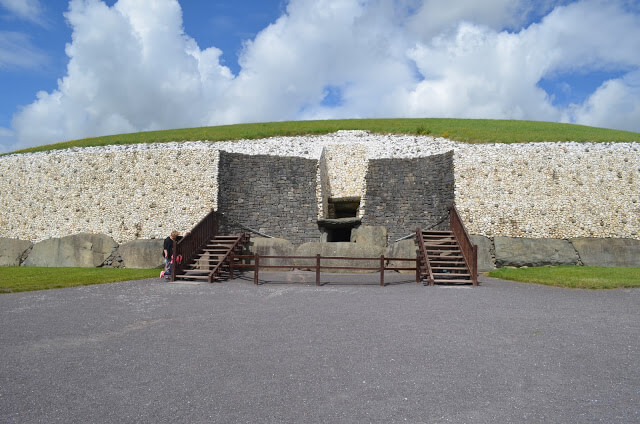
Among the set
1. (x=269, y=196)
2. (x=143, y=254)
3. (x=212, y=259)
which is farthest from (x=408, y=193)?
(x=143, y=254)

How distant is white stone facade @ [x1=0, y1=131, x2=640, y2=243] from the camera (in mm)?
17062

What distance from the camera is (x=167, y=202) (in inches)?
739

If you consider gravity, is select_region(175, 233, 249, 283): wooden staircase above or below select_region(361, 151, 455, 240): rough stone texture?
below

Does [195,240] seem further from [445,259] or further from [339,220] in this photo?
[445,259]

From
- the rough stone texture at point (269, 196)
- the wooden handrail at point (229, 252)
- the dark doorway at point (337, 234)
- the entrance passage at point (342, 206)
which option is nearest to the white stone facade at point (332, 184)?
the entrance passage at point (342, 206)

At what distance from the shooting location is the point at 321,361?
5461 mm

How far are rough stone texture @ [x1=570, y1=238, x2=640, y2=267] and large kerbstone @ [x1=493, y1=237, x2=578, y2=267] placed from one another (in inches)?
16.3

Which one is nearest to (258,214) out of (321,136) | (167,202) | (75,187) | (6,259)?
(167,202)

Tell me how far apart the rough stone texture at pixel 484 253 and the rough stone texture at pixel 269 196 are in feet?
23.3

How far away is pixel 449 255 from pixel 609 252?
285 inches

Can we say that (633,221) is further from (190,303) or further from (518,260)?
(190,303)

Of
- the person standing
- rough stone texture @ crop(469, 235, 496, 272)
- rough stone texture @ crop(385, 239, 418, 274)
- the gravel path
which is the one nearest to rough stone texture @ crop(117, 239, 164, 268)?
the person standing

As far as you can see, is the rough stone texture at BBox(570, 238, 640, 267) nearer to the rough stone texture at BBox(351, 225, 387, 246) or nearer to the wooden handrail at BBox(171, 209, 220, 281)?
the rough stone texture at BBox(351, 225, 387, 246)

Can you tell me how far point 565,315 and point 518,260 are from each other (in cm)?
907
